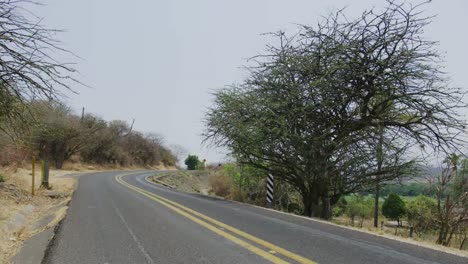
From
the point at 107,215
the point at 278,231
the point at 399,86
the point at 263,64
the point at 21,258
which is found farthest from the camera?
the point at 263,64

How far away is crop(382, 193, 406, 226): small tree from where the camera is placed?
34700mm

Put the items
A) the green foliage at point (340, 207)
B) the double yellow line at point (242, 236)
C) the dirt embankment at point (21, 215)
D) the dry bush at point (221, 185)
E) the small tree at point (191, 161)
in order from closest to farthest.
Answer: the double yellow line at point (242, 236)
the dirt embankment at point (21, 215)
the dry bush at point (221, 185)
the green foliage at point (340, 207)
the small tree at point (191, 161)

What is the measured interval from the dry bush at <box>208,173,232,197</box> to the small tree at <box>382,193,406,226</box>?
41.9 feet

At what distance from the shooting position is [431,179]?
55.7 ft

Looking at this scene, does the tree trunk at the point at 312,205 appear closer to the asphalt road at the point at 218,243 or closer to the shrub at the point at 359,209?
the asphalt road at the point at 218,243

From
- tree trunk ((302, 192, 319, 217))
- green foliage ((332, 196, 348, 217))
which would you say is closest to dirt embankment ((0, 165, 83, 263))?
tree trunk ((302, 192, 319, 217))

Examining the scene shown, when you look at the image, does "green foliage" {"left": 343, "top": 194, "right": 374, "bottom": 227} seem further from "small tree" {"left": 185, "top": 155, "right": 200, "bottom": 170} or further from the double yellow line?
A: "small tree" {"left": 185, "top": 155, "right": 200, "bottom": 170}

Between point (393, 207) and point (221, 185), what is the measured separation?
43.7ft

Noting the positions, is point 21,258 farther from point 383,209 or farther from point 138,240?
point 383,209

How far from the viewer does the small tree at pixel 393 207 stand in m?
34.7

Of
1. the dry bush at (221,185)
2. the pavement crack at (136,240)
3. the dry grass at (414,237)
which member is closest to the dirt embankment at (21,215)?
the pavement crack at (136,240)

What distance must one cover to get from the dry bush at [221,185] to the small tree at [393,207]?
41.9ft

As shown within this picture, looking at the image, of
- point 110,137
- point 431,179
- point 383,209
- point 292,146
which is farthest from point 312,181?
point 110,137

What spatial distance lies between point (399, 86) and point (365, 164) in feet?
13.4
